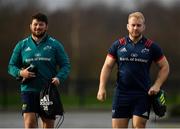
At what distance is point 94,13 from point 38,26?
5357 cm

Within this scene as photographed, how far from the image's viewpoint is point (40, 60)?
36.0 ft

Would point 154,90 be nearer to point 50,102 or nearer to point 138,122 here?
point 138,122

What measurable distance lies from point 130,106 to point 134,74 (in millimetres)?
444

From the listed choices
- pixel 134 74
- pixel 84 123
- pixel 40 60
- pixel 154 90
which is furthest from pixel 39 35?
pixel 84 123

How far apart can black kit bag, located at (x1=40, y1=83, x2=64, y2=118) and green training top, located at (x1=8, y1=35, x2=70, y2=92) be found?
123mm

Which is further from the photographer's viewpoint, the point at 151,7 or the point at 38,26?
the point at 151,7

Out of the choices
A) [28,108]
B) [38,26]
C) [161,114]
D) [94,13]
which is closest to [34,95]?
[28,108]

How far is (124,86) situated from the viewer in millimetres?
10609

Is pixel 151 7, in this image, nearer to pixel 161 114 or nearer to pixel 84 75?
pixel 84 75

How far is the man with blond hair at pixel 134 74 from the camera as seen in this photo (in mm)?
10461

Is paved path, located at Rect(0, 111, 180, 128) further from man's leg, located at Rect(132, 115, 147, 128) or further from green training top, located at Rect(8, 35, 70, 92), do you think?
man's leg, located at Rect(132, 115, 147, 128)

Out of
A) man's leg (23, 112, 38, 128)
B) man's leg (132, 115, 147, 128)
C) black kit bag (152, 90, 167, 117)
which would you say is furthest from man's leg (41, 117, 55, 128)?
black kit bag (152, 90, 167, 117)

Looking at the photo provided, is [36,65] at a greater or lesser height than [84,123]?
greater

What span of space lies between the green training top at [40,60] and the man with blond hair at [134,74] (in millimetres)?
733
